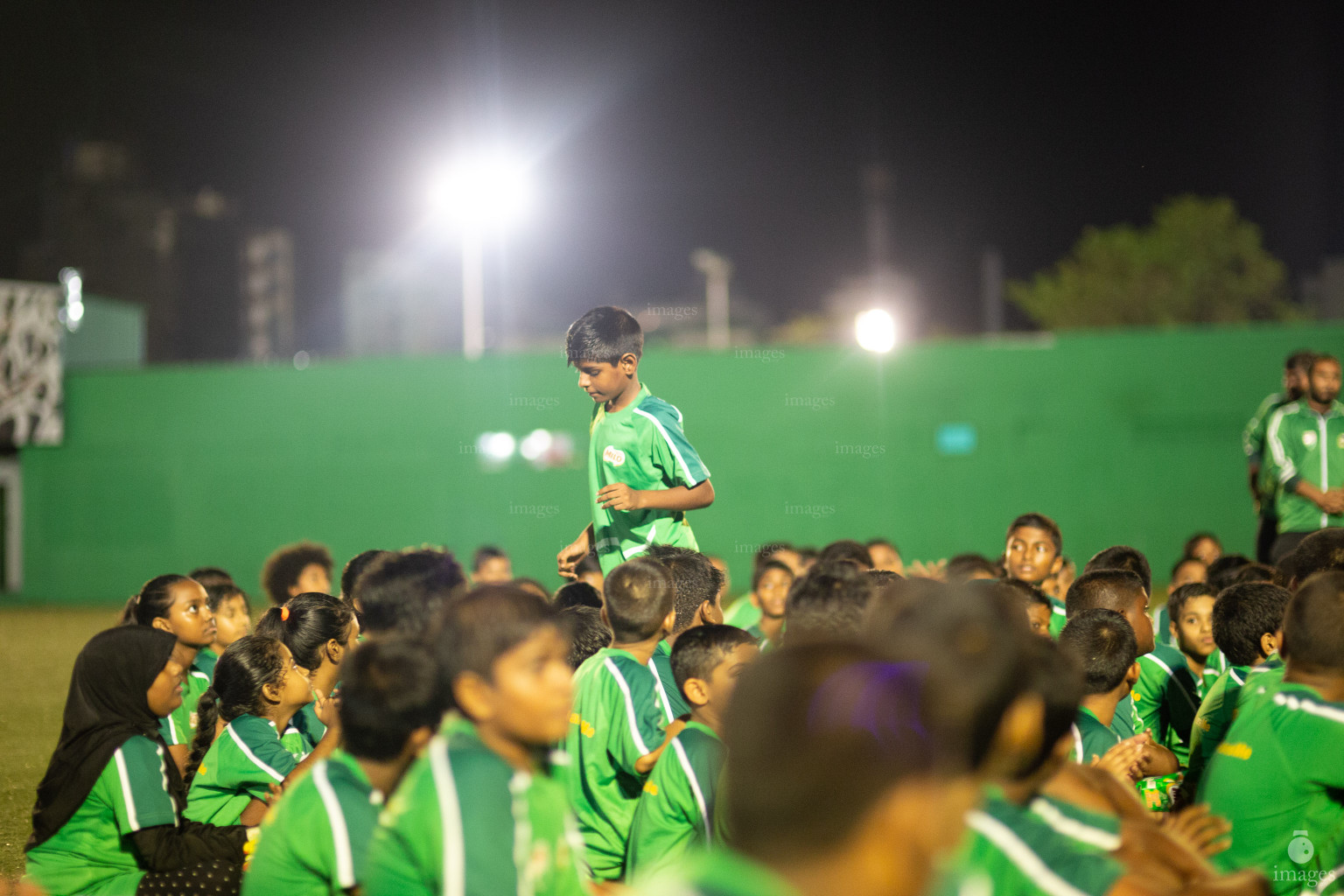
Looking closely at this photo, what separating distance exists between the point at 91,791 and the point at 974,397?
1266cm

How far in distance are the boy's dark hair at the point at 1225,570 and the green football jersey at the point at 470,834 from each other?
4033 millimetres

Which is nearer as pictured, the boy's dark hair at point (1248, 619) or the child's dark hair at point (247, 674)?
the child's dark hair at point (247, 674)

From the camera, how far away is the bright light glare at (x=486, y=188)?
32.8 meters

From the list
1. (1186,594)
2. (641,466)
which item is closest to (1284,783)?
(1186,594)

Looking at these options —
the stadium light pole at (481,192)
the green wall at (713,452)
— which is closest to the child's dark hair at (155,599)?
the green wall at (713,452)

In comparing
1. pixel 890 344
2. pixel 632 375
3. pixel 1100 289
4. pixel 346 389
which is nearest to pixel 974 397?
pixel 890 344

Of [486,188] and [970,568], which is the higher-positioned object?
[486,188]

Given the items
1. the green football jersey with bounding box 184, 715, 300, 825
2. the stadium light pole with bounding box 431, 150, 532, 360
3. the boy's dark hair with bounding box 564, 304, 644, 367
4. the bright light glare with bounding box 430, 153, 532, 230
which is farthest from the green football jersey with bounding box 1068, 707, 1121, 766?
the bright light glare with bounding box 430, 153, 532, 230

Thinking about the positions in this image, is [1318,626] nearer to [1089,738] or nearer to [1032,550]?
[1089,738]

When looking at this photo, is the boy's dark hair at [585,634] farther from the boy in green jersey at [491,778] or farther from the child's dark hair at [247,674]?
the boy in green jersey at [491,778]

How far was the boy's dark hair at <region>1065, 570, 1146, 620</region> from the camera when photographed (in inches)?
179

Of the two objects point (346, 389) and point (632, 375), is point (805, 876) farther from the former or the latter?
point (346, 389)

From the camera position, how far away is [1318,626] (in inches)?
120

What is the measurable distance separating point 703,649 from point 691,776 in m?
0.43
